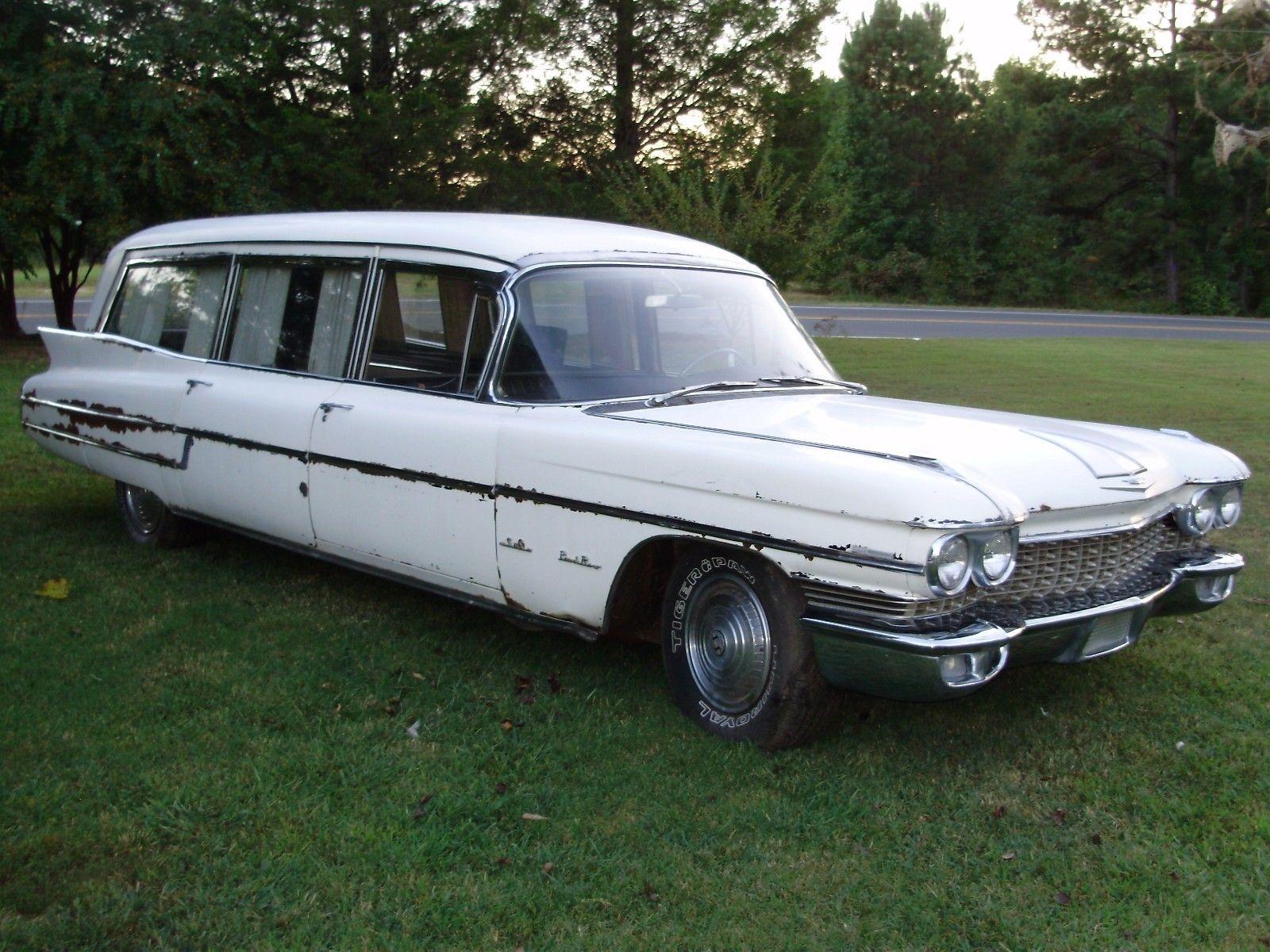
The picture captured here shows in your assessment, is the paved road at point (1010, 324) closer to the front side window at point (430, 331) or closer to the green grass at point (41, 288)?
the front side window at point (430, 331)

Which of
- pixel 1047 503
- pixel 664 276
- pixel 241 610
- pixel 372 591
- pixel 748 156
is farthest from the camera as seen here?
pixel 748 156

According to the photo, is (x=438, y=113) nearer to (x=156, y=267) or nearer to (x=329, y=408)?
(x=156, y=267)

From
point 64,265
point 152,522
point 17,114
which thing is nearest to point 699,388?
point 152,522

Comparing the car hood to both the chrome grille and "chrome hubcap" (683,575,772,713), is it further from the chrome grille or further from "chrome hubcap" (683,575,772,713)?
"chrome hubcap" (683,575,772,713)

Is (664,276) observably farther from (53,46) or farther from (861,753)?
(53,46)

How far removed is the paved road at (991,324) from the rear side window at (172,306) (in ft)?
53.1

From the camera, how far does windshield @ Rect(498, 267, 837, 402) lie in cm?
482

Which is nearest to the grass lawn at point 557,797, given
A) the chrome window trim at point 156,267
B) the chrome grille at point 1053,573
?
the chrome grille at point 1053,573

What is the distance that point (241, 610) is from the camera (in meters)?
5.74

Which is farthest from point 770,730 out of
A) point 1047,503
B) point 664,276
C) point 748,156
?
point 748,156

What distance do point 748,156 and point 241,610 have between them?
15955mm

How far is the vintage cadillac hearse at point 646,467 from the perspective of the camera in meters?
3.75

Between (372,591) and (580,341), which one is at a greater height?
(580,341)

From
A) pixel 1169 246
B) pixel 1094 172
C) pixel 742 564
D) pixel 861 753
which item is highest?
pixel 1094 172
